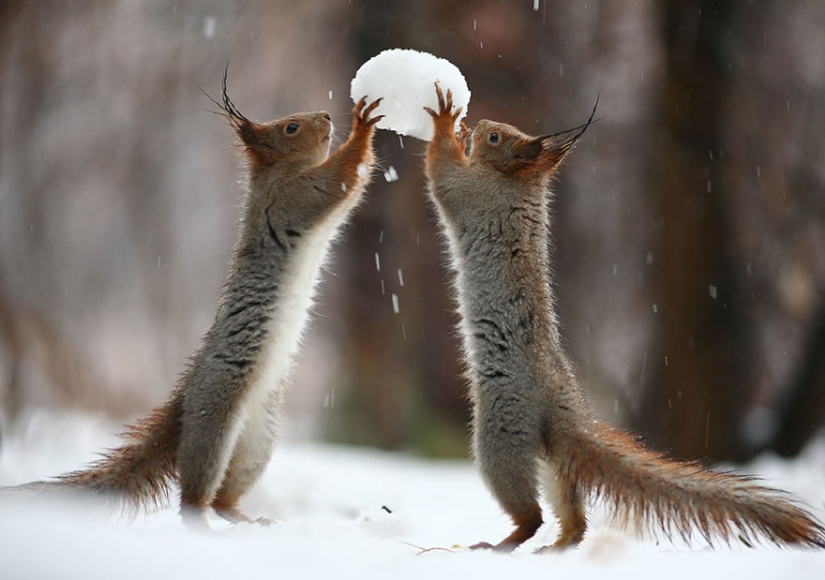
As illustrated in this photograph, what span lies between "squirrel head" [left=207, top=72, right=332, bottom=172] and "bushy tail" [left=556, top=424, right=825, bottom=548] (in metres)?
2.45

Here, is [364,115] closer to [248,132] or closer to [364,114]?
[364,114]

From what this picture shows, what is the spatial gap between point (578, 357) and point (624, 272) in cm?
120

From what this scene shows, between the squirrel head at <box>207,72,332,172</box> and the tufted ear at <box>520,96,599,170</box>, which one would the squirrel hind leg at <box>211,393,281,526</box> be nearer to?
the squirrel head at <box>207,72,332,172</box>

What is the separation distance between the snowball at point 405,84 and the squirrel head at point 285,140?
0.46m

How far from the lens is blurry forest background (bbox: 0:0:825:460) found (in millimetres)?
10219

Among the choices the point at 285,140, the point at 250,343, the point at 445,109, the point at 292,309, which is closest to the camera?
the point at 250,343

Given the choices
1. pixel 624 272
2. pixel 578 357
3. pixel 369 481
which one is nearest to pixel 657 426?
pixel 578 357

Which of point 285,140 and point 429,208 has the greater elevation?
point 429,208

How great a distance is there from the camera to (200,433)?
455 cm

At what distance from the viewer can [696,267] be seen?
33.6ft

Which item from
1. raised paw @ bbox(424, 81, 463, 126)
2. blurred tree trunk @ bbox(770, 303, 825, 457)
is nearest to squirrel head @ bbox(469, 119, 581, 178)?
raised paw @ bbox(424, 81, 463, 126)

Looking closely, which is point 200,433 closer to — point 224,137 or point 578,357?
point 578,357

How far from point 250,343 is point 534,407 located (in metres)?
1.54

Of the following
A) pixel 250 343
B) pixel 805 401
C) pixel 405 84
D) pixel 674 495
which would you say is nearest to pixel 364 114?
pixel 405 84
